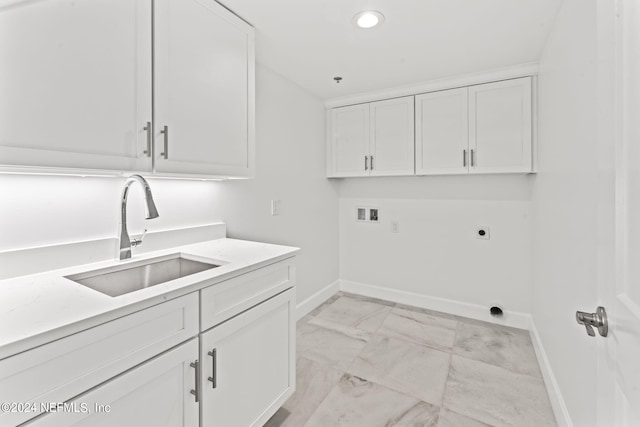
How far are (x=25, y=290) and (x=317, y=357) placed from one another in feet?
5.63

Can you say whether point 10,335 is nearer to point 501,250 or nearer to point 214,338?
point 214,338

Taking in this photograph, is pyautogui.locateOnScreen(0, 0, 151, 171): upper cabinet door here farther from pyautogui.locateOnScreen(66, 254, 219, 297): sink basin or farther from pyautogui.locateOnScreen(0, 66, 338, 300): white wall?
pyautogui.locateOnScreen(66, 254, 219, 297): sink basin

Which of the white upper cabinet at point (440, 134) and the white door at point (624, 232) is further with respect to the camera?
the white upper cabinet at point (440, 134)

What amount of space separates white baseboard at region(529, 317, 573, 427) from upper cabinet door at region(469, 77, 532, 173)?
4.30 feet

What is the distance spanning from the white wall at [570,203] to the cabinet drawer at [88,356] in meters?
1.38

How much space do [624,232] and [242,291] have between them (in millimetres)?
1207

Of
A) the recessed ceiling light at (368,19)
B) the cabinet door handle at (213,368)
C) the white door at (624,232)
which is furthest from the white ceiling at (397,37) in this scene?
the cabinet door handle at (213,368)

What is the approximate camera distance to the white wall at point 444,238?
2625mm

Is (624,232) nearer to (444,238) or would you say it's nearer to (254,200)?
(254,200)

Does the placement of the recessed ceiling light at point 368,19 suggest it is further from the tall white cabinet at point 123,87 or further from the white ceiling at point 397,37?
the tall white cabinet at point 123,87

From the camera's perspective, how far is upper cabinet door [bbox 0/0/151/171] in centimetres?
89

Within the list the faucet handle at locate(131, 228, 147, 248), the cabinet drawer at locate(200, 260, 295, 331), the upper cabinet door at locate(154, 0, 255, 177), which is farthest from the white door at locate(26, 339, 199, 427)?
the upper cabinet door at locate(154, 0, 255, 177)

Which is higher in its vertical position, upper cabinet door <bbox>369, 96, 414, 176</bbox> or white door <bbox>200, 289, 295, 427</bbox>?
upper cabinet door <bbox>369, 96, 414, 176</bbox>

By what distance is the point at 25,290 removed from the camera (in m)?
0.99
